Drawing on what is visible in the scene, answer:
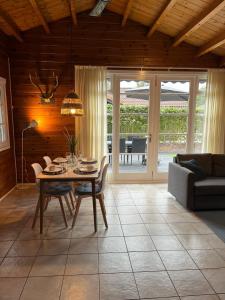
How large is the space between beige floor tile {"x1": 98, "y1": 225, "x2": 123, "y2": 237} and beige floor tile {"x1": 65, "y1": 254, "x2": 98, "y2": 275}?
0.49 metres

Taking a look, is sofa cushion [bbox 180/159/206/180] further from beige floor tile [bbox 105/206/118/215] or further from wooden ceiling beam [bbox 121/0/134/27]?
wooden ceiling beam [bbox 121/0/134/27]

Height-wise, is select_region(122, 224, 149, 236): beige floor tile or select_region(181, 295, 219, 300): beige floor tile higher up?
select_region(122, 224, 149, 236): beige floor tile

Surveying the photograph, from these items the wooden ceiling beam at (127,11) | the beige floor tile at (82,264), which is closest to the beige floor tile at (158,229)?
the beige floor tile at (82,264)

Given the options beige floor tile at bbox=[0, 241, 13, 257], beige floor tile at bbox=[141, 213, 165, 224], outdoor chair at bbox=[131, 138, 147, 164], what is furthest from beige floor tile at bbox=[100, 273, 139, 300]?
outdoor chair at bbox=[131, 138, 147, 164]

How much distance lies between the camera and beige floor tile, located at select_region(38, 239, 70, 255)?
269 cm

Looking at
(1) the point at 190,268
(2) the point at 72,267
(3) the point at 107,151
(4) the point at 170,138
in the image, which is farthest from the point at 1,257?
(4) the point at 170,138

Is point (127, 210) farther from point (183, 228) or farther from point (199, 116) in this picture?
point (199, 116)

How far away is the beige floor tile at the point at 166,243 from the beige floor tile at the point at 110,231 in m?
0.45

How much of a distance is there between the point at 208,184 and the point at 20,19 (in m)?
4.29

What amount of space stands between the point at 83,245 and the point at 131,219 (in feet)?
3.21

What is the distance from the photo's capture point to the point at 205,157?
456 centimetres

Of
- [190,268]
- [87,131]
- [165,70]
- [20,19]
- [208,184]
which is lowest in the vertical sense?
[190,268]

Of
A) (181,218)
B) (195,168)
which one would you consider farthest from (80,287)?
(195,168)

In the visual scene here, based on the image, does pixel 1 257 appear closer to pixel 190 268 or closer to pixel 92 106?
pixel 190 268
